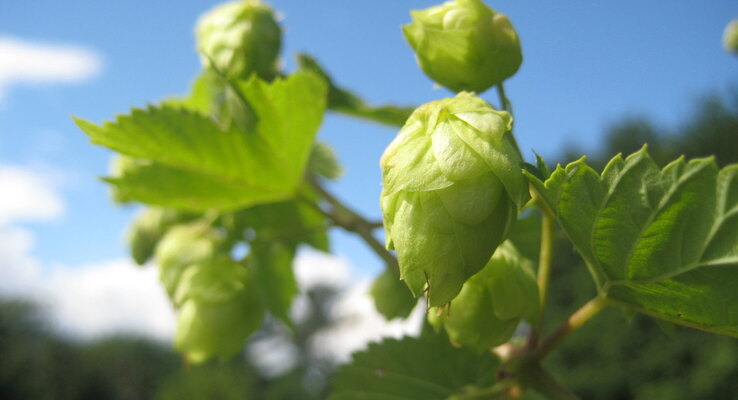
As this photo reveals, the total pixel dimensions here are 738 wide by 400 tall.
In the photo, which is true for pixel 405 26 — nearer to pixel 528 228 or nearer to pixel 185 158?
pixel 528 228

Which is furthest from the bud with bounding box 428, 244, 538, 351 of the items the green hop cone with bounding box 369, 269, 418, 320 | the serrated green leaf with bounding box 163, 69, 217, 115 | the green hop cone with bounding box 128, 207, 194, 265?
the green hop cone with bounding box 128, 207, 194, 265

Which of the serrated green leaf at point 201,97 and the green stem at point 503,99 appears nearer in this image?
the green stem at point 503,99

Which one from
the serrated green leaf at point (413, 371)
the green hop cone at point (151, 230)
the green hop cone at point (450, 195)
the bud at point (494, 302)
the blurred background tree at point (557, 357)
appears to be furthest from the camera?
the blurred background tree at point (557, 357)

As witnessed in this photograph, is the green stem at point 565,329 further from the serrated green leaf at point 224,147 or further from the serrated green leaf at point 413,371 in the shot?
the serrated green leaf at point 224,147

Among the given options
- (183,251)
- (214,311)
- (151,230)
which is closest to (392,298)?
(214,311)

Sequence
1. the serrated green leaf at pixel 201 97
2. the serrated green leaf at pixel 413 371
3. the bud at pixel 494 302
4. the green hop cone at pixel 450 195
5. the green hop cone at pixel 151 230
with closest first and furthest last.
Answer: the green hop cone at pixel 450 195 < the bud at pixel 494 302 < the serrated green leaf at pixel 413 371 < the serrated green leaf at pixel 201 97 < the green hop cone at pixel 151 230

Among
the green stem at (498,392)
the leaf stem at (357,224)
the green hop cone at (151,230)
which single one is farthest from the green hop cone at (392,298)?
the green hop cone at (151,230)
